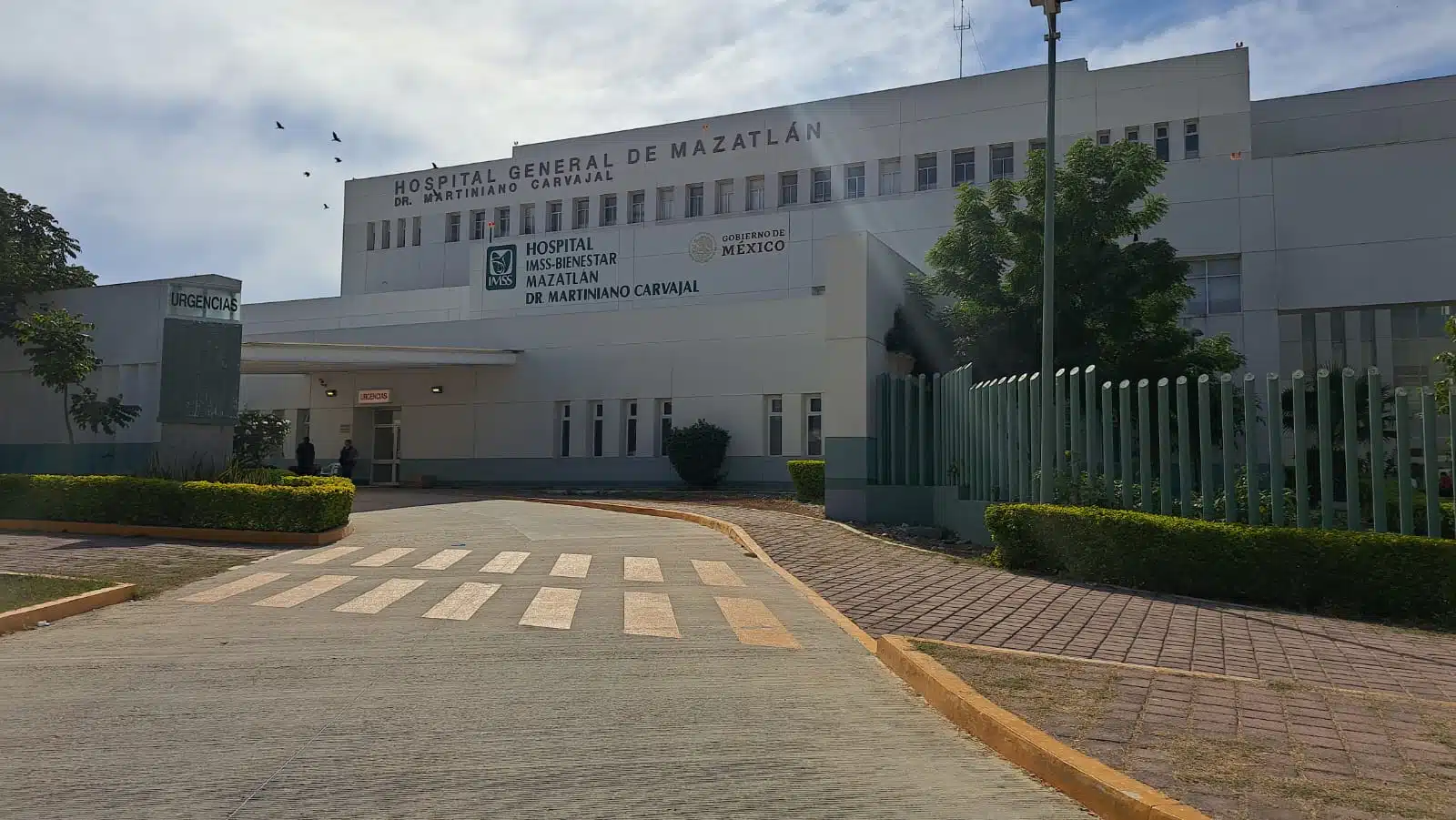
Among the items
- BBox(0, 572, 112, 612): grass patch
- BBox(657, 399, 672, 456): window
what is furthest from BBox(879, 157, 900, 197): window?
BBox(0, 572, 112, 612): grass patch

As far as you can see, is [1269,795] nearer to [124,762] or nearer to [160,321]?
[124,762]

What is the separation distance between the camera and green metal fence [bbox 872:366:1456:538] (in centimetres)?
1100

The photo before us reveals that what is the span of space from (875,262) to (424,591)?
12672 millimetres

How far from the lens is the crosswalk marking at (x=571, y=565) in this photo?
13.2m

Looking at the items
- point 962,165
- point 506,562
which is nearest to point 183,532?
point 506,562

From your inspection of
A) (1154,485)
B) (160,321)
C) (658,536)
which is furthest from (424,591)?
(160,321)

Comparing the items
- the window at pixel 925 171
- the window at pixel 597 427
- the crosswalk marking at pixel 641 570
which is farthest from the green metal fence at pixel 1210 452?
the window at pixel 925 171

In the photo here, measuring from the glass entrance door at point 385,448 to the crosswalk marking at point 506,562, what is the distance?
20974 millimetres

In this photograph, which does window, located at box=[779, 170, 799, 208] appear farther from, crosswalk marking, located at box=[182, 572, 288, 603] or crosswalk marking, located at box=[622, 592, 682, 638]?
crosswalk marking, located at box=[622, 592, 682, 638]

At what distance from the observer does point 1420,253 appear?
87.4 feet

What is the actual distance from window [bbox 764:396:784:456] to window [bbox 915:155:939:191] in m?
13.4

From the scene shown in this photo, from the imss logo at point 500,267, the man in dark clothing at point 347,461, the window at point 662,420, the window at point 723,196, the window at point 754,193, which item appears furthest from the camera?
the window at point 723,196

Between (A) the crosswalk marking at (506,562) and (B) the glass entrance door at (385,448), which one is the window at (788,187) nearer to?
(B) the glass entrance door at (385,448)

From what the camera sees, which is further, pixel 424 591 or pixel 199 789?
pixel 424 591
